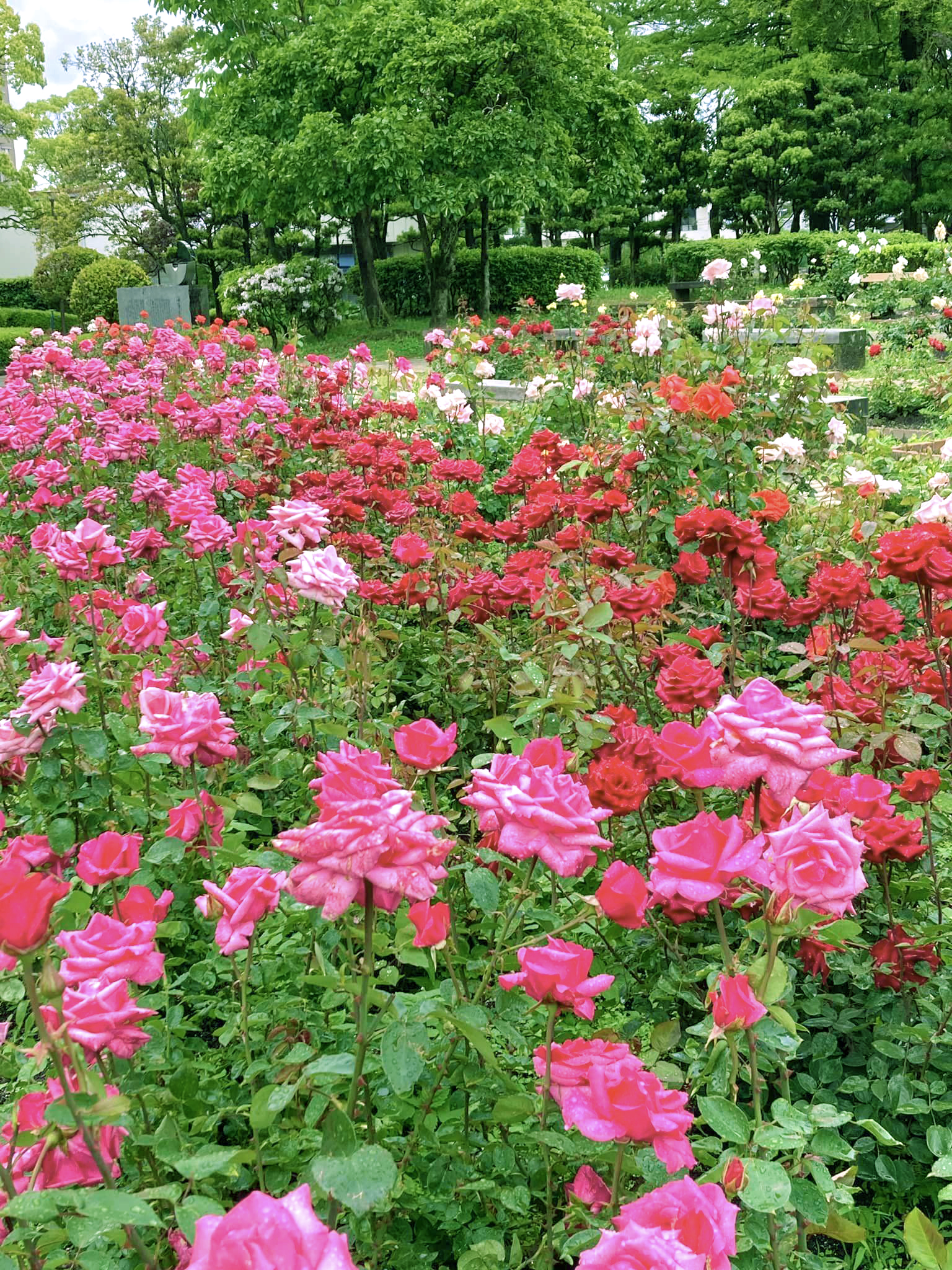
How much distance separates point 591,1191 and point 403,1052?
31cm

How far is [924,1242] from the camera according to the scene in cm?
88

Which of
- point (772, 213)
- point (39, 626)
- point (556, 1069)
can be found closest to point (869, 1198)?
point (556, 1069)

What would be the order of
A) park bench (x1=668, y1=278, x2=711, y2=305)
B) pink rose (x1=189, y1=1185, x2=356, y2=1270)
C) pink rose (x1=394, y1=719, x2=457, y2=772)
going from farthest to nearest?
park bench (x1=668, y1=278, x2=711, y2=305), pink rose (x1=394, y1=719, x2=457, y2=772), pink rose (x1=189, y1=1185, x2=356, y2=1270)

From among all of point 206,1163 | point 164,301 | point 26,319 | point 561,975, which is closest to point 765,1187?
point 561,975

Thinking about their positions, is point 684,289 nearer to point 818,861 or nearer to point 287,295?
point 287,295

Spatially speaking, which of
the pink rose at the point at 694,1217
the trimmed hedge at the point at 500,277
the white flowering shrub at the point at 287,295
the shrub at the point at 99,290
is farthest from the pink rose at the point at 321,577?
the trimmed hedge at the point at 500,277

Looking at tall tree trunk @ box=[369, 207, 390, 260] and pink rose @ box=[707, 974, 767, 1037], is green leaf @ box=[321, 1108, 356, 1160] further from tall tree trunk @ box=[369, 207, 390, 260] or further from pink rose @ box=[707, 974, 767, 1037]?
tall tree trunk @ box=[369, 207, 390, 260]

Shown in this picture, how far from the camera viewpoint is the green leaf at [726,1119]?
92cm

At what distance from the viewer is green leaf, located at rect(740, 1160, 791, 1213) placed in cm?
86

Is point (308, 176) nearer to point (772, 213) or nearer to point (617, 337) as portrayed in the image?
point (617, 337)

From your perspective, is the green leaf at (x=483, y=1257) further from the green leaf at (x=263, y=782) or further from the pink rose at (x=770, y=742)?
the green leaf at (x=263, y=782)

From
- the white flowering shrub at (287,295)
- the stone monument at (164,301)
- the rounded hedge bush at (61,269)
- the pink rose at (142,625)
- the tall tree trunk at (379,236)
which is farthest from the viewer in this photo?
the rounded hedge bush at (61,269)

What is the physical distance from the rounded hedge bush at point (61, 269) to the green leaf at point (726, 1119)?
29353mm

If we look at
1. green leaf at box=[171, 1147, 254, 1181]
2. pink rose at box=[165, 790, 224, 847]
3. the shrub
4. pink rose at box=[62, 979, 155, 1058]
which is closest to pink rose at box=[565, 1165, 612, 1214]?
green leaf at box=[171, 1147, 254, 1181]
